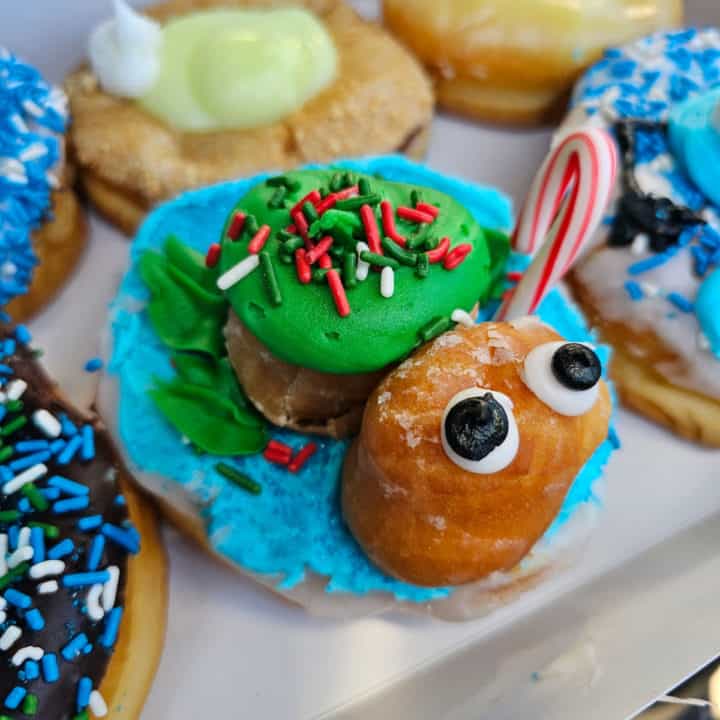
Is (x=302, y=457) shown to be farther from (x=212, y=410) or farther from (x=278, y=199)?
(x=278, y=199)

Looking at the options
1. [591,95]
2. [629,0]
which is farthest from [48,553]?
[629,0]

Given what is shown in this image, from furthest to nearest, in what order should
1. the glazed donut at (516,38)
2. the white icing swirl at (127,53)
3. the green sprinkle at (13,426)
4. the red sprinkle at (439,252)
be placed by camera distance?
the glazed donut at (516,38) < the white icing swirl at (127,53) < the green sprinkle at (13,426) < the red sprinkle at (439,252)

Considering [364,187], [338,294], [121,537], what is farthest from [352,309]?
[121,537]

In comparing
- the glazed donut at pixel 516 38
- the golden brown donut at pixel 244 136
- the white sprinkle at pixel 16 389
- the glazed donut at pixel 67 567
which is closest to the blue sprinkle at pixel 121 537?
the glazed donut at pixel 67 567

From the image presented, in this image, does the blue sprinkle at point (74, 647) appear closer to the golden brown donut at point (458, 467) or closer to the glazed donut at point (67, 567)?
the glazed donut at point (67, 567)

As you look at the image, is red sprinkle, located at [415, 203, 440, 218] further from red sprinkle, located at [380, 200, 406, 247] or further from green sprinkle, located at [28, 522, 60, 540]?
green sprinkle, located at [28, 522, 60, 540]

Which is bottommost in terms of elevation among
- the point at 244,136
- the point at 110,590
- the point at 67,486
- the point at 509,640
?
the point at 509,640

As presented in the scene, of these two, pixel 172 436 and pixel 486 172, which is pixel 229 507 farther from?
pixel 486 172
